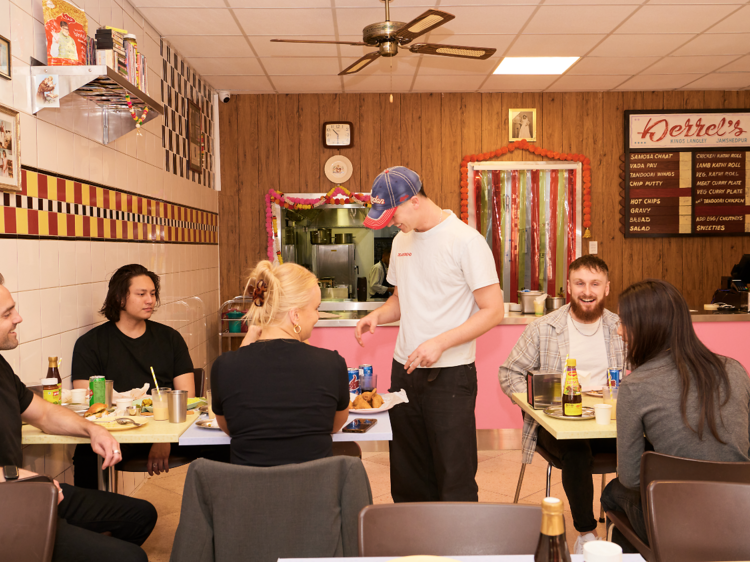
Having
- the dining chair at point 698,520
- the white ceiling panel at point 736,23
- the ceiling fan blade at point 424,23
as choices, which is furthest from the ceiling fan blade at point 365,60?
the dining chair at point 698,520

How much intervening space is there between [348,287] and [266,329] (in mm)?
4015

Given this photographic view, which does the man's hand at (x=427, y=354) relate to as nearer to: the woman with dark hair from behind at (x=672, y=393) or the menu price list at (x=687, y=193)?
the woman with dark hair from behind at (x=672, y=393)

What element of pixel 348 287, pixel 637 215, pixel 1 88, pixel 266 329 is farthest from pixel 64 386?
pixel 637 215

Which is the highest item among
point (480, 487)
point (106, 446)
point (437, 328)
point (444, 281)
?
point (444, 281)

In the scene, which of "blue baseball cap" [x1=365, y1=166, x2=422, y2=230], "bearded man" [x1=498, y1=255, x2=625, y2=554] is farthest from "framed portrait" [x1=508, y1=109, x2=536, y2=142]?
"blue baseball cap" [x1=365, y1=166, x2=422, y2=230]

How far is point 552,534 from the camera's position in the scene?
0.93 metres

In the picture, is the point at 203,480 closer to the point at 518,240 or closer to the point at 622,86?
the point at 518,240

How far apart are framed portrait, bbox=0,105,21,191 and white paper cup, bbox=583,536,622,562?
7.71 ft

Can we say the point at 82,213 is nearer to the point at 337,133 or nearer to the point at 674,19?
the point at 337,133

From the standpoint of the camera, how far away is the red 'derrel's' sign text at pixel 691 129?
19.6ft

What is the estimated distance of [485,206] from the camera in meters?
6.01

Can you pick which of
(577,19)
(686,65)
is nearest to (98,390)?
(577,19)

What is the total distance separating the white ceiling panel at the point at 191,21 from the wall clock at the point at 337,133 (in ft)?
5.66

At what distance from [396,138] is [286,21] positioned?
2067mm
